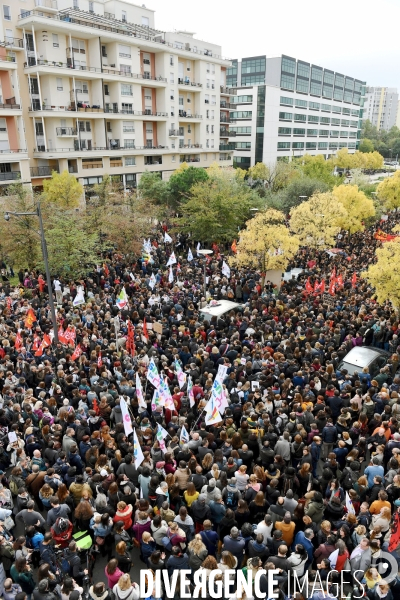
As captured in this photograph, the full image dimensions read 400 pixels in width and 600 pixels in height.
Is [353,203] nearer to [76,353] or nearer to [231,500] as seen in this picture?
[76,353]

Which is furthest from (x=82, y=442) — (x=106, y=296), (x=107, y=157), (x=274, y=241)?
(x=107, y=157)

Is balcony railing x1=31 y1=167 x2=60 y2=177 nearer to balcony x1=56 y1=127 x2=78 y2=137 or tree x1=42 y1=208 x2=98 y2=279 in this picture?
balcony x1=56 y1=127 x2=78 y2=137

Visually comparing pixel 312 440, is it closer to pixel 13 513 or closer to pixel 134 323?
pixel 13 513

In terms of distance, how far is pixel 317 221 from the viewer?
29188 millimetres

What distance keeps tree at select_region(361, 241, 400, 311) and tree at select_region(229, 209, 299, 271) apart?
5831mm

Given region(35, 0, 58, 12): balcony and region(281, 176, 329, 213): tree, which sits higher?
region(35, 0, 58, 12): balcony

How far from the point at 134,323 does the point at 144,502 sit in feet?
34.6

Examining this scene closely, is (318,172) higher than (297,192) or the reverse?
higher

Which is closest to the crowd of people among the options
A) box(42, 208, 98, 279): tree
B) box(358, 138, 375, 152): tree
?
box(42, 208, 98, 279): tree

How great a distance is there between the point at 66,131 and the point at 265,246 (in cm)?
3137

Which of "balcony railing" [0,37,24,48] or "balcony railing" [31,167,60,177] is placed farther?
"balcony railing" [31,167,60,177]

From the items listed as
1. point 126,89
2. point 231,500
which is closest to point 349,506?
point 231,500

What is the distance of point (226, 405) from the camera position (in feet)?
35.4

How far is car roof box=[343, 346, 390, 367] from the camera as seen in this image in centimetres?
1394
